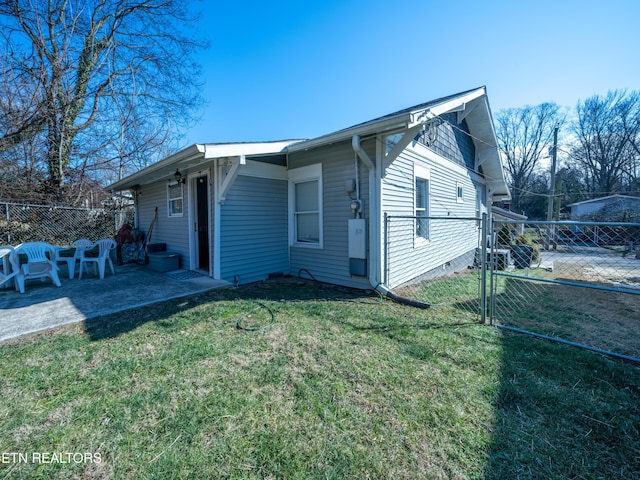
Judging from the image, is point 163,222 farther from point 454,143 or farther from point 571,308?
point 571,308

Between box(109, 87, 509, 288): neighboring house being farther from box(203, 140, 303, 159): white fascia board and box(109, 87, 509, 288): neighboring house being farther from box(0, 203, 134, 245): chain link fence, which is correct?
box(0, 203, 134, 245): chain link fence

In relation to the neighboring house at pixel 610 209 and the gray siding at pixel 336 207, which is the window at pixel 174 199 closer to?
the gray siding at pixel 336 207

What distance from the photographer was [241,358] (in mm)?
2773

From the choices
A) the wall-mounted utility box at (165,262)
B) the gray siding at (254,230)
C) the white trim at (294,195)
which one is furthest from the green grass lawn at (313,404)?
the wall-mounted utility box at (165,262)

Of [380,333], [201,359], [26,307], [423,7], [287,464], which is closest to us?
[287,464]

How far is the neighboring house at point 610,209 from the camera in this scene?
19591 mm

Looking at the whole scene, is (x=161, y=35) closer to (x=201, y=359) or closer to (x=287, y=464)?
(x=201, y=359)

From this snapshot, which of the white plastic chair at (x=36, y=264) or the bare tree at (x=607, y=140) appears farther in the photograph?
the bare tree at (x=607, y=140)

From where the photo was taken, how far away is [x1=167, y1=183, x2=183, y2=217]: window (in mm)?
7207

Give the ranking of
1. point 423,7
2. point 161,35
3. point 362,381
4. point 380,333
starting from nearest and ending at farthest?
point 362,381
point 380,333
point 423,7
point 161,35

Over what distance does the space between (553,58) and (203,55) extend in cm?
1368

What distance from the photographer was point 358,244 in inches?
198

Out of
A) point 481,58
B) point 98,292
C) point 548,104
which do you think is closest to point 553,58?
point 481,58

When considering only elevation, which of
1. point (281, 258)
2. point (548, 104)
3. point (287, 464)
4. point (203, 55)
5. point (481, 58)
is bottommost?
point (287, 464)
